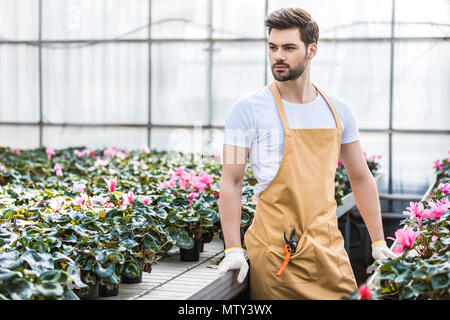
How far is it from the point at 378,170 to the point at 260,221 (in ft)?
16.6

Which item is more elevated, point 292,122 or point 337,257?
point 292,122

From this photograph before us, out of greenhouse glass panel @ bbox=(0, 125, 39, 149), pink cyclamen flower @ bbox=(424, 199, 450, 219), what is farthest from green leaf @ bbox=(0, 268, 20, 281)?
greenhouse glass panel @ bbox=(0, 125, 39, 149)

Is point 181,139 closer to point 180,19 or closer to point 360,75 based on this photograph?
point 180,19

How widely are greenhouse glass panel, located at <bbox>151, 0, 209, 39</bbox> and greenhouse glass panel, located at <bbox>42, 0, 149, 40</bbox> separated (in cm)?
14

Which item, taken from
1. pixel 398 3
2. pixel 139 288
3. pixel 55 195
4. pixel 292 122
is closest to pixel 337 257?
pixel 292 122

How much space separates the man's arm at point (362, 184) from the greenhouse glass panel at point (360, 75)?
4832 mm

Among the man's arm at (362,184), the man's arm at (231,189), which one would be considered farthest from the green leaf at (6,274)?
the man's arm at (362,184)

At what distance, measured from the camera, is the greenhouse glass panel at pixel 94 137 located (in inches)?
300

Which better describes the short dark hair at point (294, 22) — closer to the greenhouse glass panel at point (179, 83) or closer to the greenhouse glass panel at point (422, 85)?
the greenhouse glass panel at point (422, 85)

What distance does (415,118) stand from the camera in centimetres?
690

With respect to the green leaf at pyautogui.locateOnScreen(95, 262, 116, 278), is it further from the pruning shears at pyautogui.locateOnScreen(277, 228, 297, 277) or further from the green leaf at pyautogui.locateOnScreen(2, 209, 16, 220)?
the green leaf at pyautogui.locateOnScreen(2, 209, 16, 220)

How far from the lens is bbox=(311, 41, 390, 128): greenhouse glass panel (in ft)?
22.8
